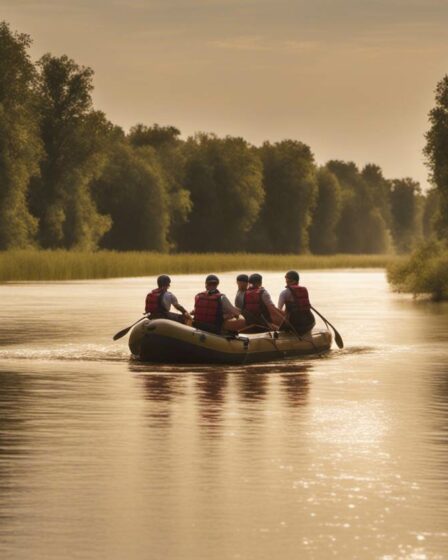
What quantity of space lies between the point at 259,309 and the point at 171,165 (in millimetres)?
105150

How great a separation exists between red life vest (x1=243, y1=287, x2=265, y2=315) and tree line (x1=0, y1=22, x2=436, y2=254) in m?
32.7

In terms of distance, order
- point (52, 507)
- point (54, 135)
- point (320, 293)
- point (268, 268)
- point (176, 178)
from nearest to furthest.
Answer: point (52, 507) < point (320, 293) < point (54, 135) < point (268, 268) < point (176, 178)

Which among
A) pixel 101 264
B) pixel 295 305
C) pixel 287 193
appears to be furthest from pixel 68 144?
pixel 295 305

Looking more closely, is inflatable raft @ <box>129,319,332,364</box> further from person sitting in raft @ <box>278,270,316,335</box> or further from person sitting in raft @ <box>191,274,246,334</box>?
person sitting in raft @ <box>278,270,316,335</box>

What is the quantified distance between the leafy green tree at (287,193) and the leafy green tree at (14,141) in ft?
201

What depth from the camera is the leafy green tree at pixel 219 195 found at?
12812 cm

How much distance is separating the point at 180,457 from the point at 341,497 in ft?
7.62

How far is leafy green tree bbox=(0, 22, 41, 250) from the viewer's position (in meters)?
76.9

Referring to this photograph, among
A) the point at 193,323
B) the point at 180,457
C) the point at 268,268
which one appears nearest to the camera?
the point at 180,457

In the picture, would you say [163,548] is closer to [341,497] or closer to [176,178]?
[341,497]

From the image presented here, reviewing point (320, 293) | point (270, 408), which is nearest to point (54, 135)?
point (320, 293)

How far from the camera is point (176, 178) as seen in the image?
128 m

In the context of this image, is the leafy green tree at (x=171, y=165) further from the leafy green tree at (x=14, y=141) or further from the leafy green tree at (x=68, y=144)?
the leafy green tree at (x=14, y=141)

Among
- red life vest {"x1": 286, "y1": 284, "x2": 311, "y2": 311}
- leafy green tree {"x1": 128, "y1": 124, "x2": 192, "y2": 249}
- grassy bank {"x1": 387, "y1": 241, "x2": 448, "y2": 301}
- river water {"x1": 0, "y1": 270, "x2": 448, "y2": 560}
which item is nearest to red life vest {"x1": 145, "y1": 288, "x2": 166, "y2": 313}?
river water {"x1": 0, "y1": 270, "x2": 448, "y2": 560}
